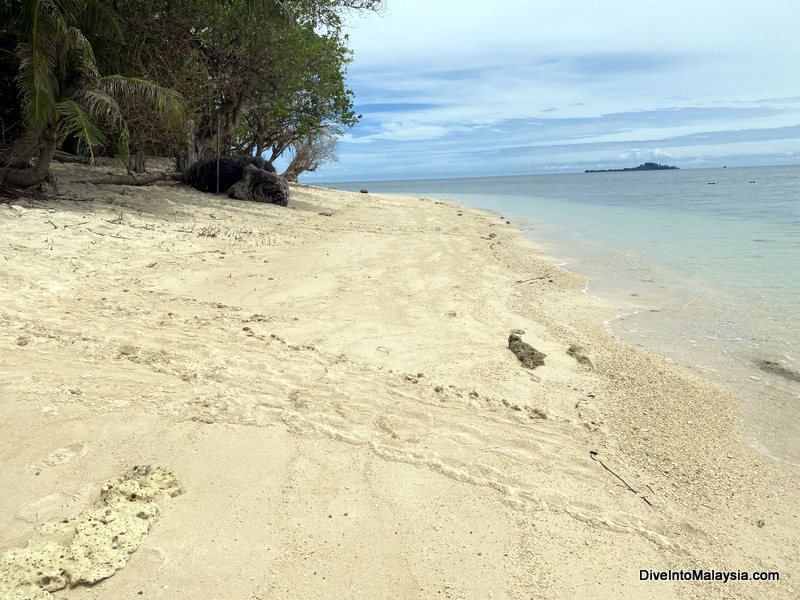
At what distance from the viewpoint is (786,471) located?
340 centimetres

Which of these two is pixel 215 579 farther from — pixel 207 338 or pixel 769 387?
pixel 769 387

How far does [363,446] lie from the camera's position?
10.7 feet

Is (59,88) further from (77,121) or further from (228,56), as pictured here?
(228,56)

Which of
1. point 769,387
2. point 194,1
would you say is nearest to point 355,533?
point 769,387

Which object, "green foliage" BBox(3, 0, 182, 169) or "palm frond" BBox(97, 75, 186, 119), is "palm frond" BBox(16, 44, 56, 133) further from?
"palm frond" BBox(97, 75, 186, 119)

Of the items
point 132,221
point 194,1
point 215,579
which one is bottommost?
point 215,579

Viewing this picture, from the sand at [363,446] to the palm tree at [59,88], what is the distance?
3045mm

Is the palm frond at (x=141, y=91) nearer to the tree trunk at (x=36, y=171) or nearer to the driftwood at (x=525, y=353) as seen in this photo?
the tree trunk at (x=36, y=171)

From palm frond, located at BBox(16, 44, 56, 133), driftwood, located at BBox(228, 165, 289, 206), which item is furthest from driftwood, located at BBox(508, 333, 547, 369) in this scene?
driftwood, located at BBox(228, 165, 289, 206)

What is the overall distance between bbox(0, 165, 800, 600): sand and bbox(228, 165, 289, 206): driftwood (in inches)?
308

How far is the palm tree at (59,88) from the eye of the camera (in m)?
8.28

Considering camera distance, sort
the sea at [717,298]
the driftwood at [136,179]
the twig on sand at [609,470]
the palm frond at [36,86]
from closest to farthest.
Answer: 1. the twig on sand at [609,470]
2. the sea at [717,298]
3. the palm frond at [36,86]
4. the driftwood at [136,179]

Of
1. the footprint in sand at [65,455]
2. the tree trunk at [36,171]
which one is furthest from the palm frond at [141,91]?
the footprint in sand at [65,455]

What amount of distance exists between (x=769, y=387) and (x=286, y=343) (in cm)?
423
